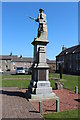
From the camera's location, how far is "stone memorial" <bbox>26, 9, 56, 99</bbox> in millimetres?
10266

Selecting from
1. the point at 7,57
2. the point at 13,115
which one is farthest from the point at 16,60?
the point at 13,115

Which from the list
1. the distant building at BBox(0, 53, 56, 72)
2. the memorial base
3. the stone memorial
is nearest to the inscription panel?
the stone memorial

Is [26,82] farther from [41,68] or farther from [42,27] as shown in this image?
[42,27]

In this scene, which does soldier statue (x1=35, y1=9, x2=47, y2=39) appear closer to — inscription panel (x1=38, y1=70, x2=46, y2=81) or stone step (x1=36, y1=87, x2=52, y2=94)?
inscription panel (x1=38, y1=70, x2=46, y2=81)

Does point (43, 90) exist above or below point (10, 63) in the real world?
below

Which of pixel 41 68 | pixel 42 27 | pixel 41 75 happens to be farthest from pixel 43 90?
pixel 42 27

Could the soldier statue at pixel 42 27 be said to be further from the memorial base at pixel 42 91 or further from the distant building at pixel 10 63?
the distant building at pixel 10 63

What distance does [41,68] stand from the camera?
1065cm

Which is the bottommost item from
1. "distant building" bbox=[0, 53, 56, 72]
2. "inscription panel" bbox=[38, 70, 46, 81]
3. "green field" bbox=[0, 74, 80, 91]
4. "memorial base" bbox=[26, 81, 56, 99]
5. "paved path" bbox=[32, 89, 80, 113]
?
"paved path" bbox=[32, 89, 80, 113]

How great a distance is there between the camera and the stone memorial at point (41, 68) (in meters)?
10.3

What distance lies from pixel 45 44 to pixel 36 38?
73cm

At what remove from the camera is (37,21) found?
37.2 ft

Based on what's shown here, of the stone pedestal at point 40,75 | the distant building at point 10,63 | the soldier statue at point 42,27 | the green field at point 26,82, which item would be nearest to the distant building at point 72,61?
the distant building at point 10,63

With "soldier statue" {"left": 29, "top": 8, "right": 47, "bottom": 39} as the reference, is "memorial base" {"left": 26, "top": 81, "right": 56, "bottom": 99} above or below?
below
